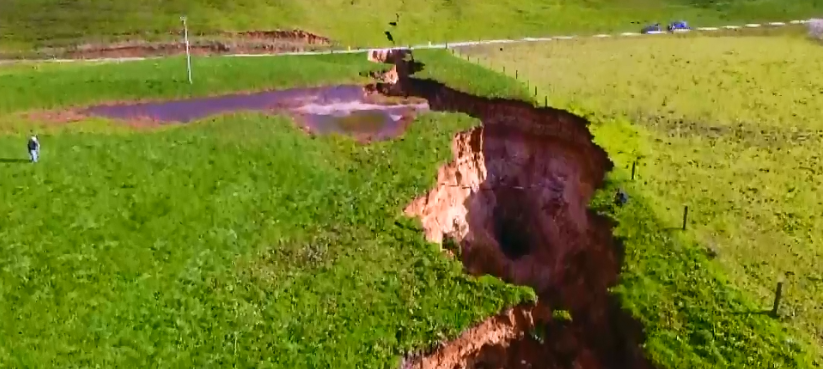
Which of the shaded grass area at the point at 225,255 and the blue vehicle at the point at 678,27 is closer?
the shaded grass area at the point at 225,255

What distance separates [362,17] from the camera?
7969 centimetres

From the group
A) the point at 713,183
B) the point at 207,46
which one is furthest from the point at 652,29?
the point at 207,46

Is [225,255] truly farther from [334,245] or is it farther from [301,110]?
[301,110]

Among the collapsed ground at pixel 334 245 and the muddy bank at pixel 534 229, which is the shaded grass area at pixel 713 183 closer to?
the collapsed ground at pixel 334 245

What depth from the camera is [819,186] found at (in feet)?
117

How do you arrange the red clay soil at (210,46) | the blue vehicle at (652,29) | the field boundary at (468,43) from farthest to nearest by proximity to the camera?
1. the blue vehicle at (652,29)
2. the red clay soil at (210,46)
3. the field boundary at (468,43)

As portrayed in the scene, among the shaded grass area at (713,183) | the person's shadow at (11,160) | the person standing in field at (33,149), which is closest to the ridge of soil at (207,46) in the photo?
the shaded grass area at (713,183)

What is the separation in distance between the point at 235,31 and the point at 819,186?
188ft

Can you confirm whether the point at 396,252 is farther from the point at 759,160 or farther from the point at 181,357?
the point at 759,160

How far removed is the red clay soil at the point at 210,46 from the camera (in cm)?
7019

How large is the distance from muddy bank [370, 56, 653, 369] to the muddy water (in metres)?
4.96

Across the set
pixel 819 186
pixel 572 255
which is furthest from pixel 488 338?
pixel 819 186

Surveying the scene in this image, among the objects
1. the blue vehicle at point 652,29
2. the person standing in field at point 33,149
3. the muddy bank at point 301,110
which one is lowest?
the person standing in field at point 33,149

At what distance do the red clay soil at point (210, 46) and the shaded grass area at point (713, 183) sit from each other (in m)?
20.8
